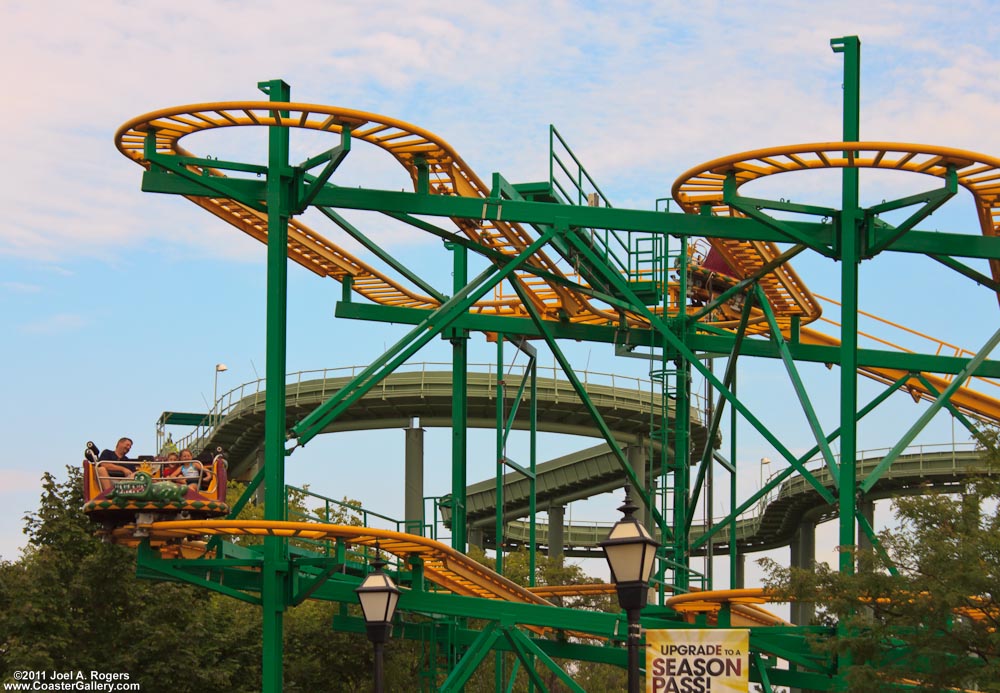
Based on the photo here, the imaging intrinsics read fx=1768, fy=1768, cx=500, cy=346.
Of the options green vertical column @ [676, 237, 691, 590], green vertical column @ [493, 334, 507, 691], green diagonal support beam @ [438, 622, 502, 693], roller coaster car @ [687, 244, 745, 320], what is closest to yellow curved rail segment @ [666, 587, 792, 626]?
green vertical column @ [676, 237, 691, 590]

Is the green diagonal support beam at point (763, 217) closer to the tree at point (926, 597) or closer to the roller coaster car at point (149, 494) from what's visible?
the tree at point (926, 597)

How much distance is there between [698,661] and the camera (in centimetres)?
2294

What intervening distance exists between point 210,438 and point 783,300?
38.0 metres

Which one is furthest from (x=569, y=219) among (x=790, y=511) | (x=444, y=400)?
(x=790, y=511)

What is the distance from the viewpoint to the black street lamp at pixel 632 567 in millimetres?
16406

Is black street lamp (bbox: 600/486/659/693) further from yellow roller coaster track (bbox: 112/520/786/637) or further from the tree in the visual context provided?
yellow roller coaster track (bbox: 112/520/786/637)

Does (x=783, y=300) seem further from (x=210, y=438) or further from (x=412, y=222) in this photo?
(x=210, y=438)

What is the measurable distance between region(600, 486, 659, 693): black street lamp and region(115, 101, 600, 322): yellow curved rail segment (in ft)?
42.5

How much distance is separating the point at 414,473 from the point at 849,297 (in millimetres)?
36852

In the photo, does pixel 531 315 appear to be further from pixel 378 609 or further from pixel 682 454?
pixel 378 609

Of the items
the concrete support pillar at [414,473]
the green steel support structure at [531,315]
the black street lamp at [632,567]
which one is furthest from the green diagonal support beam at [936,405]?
the concrete support pillar at [414,473]

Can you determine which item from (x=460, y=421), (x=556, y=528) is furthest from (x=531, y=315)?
(x=556, y=528)

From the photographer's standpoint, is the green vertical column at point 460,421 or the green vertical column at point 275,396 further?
the green vertical column at point 460,421

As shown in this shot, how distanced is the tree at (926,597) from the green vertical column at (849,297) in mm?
2526
